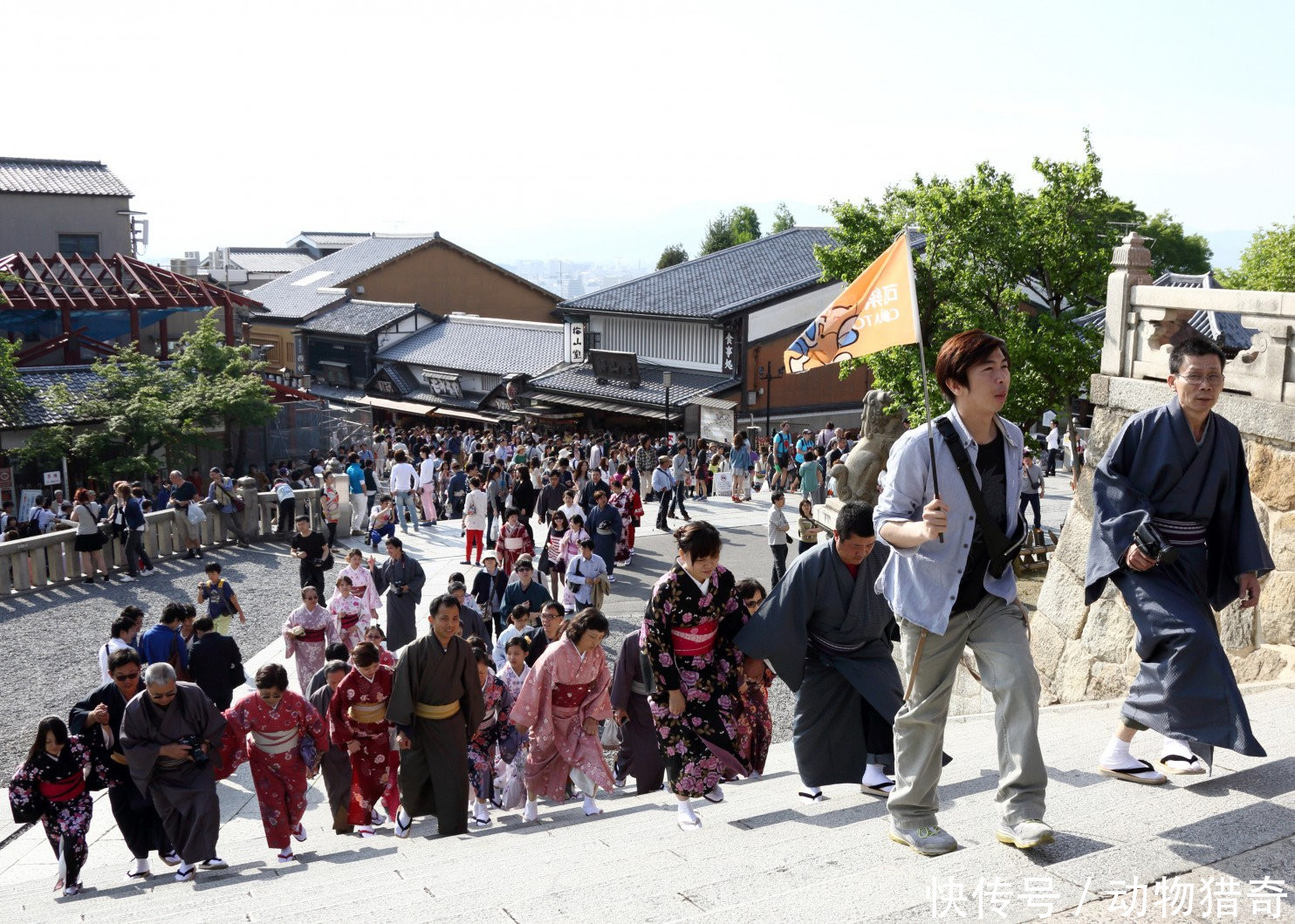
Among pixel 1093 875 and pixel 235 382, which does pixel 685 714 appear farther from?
pixel 235 382

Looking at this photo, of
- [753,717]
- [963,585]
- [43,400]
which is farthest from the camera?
[43,400]

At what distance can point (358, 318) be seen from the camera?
145 feet

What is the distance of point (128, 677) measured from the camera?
6828 millimetres

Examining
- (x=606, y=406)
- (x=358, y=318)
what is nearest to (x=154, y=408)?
(x=606, y=406)

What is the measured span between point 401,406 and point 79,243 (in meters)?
12.0

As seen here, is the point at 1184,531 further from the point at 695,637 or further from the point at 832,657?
the point at 695,637

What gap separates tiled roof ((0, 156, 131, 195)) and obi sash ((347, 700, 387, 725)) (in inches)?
1418

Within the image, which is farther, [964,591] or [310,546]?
[310,546]

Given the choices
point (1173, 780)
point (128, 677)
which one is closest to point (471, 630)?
point (128, 677)

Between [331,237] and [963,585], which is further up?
[331,237]

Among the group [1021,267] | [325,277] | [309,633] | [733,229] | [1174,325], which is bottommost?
[309,633]

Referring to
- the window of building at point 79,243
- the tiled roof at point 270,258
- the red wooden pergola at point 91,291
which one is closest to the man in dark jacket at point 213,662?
the red wooden pergola at point 91,291

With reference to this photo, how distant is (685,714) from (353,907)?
1836mm

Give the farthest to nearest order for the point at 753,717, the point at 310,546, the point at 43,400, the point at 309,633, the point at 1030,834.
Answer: the point at 43,400, the point at 310,546, the point at 309,633, the point at 753,717, the point at 1030,834
